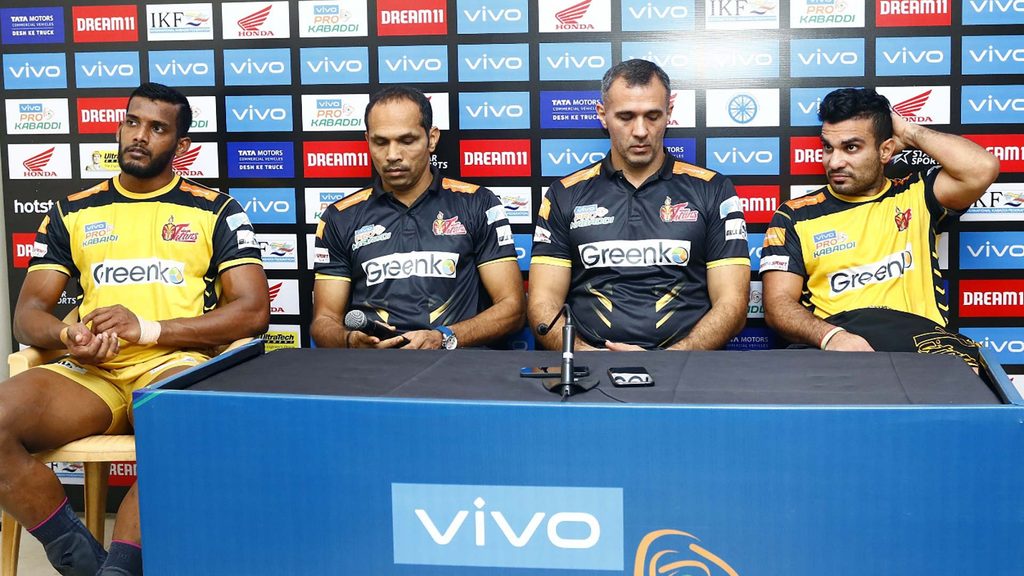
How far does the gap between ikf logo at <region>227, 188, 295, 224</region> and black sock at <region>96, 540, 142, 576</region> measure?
1502 millimetres

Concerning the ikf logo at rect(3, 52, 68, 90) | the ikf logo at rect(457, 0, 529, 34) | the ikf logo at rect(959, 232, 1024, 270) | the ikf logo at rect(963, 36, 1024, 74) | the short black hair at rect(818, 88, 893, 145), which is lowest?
the ikf logo at rect(959, 232, 1024, 270)

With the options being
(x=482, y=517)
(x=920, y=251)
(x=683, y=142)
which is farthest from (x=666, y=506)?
(x=683, y=142)

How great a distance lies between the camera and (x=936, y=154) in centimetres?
272

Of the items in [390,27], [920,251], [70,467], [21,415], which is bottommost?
[70,467]

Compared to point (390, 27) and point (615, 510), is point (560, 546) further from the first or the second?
point (390, 27)

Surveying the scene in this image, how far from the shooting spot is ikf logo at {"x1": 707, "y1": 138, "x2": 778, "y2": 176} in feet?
10.2

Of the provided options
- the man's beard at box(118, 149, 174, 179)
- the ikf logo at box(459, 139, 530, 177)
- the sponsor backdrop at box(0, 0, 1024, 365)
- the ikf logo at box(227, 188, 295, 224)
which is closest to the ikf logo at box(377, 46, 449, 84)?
the sponsor backdrop at box(0, 0, 1024, 365)

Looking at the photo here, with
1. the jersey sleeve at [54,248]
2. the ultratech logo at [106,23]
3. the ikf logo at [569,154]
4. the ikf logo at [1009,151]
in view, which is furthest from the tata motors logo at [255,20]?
the ikf logo at [1009,151]

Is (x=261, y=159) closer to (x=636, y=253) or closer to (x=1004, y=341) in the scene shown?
(x=636, y=253)

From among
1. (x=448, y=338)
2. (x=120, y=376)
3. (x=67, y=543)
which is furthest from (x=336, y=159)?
(x=67, y=543)

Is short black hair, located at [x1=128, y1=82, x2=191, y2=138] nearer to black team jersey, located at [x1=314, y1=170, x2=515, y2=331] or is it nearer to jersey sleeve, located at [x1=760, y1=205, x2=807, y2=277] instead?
black team jersey, located at [x1=314, y1=170, x2=515, y2=331]

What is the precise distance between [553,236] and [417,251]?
43 cm

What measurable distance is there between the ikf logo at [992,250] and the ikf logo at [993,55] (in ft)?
1.78

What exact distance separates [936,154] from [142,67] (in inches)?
106
